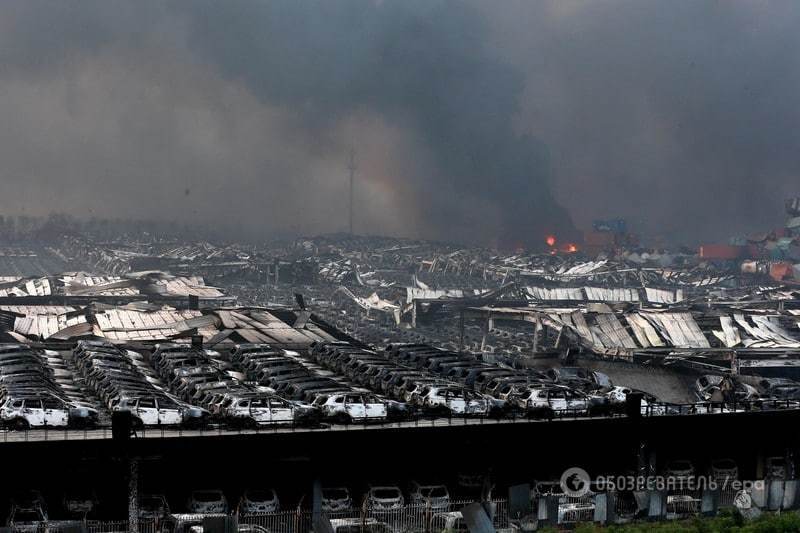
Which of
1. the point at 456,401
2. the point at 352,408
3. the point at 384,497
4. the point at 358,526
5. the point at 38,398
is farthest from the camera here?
the point at 456,401

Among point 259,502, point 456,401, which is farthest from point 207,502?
point 456,401

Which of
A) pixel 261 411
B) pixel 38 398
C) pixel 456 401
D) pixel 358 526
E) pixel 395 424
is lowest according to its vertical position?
pixel 358 526

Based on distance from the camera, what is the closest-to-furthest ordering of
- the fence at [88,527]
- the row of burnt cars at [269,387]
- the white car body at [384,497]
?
the fence at [88,527] → the white car body at [384,497] → the row of burnt cars at [269,387]

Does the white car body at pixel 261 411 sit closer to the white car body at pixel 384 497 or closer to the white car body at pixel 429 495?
the white car body at pixel 384 497

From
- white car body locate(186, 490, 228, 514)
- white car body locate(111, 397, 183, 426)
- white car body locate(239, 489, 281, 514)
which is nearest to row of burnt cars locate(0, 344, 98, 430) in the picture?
white car body locate(111, 397, 183, 426)

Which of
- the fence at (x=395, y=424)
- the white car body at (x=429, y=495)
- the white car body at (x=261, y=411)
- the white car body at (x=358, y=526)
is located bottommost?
the white car body at (x=358, y=526)

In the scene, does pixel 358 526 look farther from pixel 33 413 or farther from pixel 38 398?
pixel 38 398

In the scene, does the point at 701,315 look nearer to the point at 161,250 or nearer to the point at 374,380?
the point at 374,380

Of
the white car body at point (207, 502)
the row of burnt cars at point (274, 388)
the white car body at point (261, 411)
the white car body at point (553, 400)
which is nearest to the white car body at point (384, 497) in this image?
the row of burnt cars at point (274, 388)

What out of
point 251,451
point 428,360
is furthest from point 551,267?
point 251,451

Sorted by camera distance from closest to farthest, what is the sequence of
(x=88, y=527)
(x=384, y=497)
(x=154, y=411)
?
(x=88, y=527) < (x=384, y=497) < (x=154, y=411)

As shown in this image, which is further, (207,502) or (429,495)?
(429,495)

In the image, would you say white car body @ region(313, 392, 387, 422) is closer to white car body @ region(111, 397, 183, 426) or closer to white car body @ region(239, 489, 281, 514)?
white car body @ region(239, 489, 281, 514)
